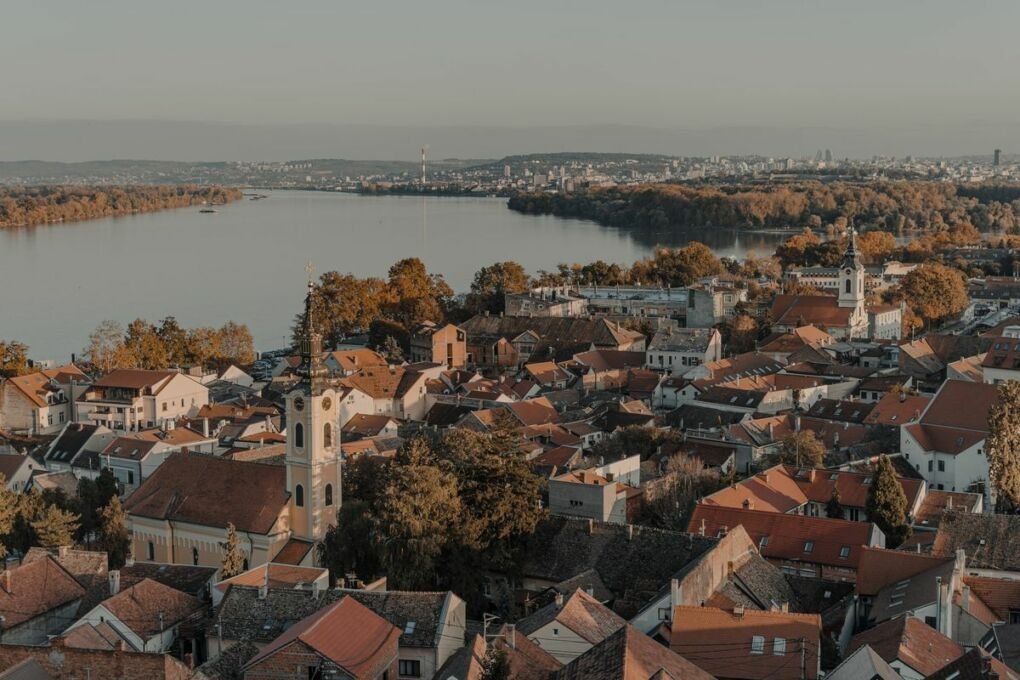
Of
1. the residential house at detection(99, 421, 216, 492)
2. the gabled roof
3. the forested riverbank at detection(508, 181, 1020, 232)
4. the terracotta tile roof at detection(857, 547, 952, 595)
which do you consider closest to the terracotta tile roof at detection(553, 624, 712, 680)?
the gabled roof

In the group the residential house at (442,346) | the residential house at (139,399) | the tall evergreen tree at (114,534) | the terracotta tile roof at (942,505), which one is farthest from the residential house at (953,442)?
the residential house at (442,346)

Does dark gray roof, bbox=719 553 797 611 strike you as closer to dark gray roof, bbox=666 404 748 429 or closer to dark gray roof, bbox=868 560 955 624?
dark gray roof, bbox=868 560 955 624

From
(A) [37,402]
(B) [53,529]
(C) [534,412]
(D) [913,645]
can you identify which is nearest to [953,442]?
(C) [534,412]

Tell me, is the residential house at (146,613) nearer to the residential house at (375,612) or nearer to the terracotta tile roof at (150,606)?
the terracotta tile roof at (150,606)

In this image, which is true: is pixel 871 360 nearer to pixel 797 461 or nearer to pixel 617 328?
pixel 617 328

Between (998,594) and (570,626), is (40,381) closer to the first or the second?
(570,626)

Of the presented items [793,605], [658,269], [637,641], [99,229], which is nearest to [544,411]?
[793,605]
